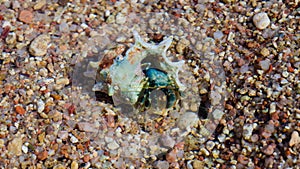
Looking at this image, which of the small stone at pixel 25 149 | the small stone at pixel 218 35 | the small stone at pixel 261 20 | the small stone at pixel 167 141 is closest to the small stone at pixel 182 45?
the small stone at pixel 218 35

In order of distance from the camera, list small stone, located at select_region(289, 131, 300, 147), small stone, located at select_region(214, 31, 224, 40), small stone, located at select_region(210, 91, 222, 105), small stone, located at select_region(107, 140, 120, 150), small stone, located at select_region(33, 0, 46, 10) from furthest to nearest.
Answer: small stone, located at select_region(33, 0, 46, 10), small stone, located at select_region(214, 31, 224, 40), small stone, located at select_region(210, 91, 222, 105), small stone, located at select_region(107, 140, 120, 150), small stone, located at select_region(289, 131, 300, 147)

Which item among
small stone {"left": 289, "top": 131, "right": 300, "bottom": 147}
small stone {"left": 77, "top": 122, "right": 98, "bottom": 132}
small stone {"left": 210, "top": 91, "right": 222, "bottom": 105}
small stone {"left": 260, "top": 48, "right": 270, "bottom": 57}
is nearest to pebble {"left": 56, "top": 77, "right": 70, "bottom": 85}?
small stone {"left": 77, "top": 122, "right": 98, "bottom": 132}

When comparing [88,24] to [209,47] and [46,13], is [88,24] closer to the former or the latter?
[46,13]

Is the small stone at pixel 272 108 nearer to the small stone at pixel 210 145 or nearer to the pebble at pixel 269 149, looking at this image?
the pebble at pixel 269 149

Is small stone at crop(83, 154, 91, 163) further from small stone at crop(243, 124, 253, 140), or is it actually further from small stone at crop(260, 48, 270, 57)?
small stone at crop(260, 48, 270, 57)

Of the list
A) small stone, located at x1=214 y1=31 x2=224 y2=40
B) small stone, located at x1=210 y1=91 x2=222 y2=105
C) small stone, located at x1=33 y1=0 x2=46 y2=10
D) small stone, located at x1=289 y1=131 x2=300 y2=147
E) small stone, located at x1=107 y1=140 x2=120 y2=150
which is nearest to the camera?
small stone, located at x1=289 y1=131 x2=300 y2=147

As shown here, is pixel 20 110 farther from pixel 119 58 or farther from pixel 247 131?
pixel 247 131
